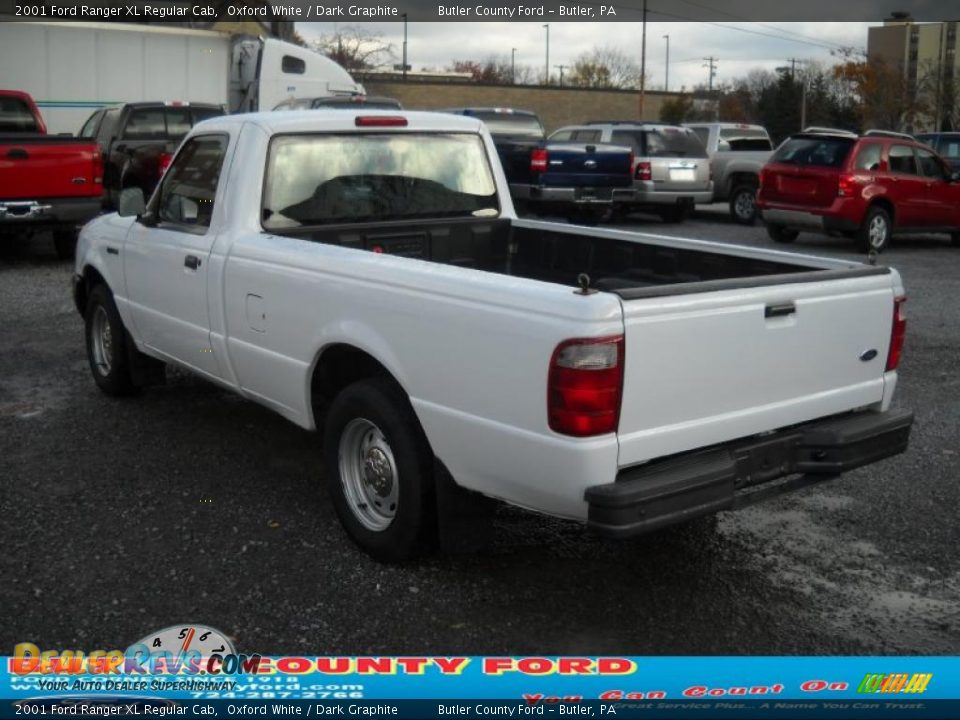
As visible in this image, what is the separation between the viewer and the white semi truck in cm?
2075

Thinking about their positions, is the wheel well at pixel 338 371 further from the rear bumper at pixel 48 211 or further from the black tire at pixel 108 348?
the rear bumper at pixel 48 211

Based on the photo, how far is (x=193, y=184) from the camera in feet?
19.8

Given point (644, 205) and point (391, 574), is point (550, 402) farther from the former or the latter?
point (644, 205)

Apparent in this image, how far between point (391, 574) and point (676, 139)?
56.0ft

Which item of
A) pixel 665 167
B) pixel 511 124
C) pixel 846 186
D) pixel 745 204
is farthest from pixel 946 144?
pixel 511 124

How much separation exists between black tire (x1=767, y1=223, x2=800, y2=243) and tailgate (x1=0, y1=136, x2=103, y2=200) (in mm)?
9847

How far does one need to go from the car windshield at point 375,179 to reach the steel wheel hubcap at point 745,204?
1538 cm

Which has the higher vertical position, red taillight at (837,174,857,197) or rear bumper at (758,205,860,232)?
red taillight at (837,174,857,197)

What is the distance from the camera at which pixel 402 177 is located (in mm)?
6012

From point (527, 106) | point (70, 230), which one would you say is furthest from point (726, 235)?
point (527, 106)

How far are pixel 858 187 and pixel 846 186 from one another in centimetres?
21

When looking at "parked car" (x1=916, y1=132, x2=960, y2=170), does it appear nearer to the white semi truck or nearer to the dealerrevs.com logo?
the white semi truck

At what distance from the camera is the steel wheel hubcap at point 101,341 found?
284 inches

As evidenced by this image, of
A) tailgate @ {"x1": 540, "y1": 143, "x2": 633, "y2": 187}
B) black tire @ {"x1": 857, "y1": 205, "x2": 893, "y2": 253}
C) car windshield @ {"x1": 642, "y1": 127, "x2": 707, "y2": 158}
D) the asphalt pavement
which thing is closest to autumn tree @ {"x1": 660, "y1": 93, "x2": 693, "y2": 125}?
car windshield @ {"x1": 642, "y1": 127, "x2": 707, "y2": 158}
